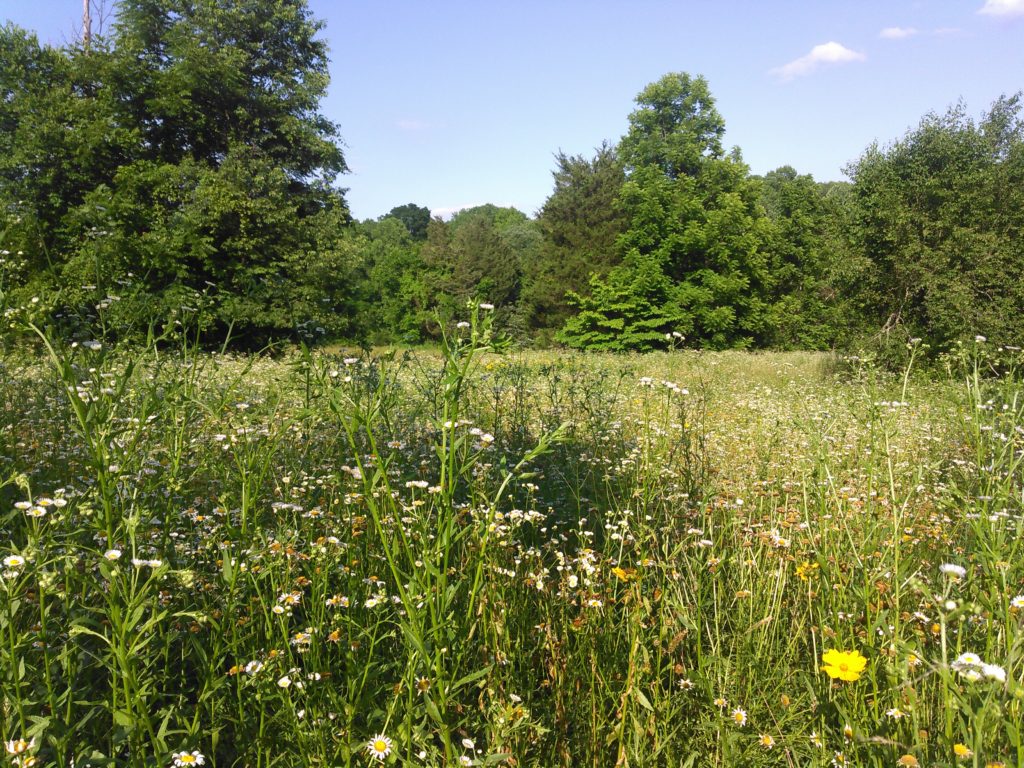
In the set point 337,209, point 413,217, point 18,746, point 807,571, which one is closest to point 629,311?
point 337,209

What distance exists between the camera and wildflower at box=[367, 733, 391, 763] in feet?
5.00

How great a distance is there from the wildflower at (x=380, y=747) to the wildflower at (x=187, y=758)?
387 millimetres

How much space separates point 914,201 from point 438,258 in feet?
94.3

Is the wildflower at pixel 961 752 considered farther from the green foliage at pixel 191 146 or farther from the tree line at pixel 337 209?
the green foliage at pixel 191 146

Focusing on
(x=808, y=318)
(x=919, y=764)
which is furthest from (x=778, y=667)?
(x=808, y=318)

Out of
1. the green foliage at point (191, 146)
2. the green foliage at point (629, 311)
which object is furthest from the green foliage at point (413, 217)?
the green foliage at point (191, 146)

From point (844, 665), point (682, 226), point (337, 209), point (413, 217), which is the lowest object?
point (844, 665)

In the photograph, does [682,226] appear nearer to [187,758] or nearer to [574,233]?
[574,233]

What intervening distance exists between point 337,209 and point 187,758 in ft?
72.0

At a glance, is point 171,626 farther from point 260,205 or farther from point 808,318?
point 808,318

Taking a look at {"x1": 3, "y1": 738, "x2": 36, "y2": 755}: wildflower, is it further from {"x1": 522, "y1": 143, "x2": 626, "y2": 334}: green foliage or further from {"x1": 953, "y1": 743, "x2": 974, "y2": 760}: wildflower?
{"x1": 522, "y1": 143, "x2": 626, "y2": 334}: green foliage

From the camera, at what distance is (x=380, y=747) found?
61.2 inches

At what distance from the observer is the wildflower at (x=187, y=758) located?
151 centimetres

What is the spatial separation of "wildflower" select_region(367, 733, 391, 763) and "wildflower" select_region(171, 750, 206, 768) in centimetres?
39
